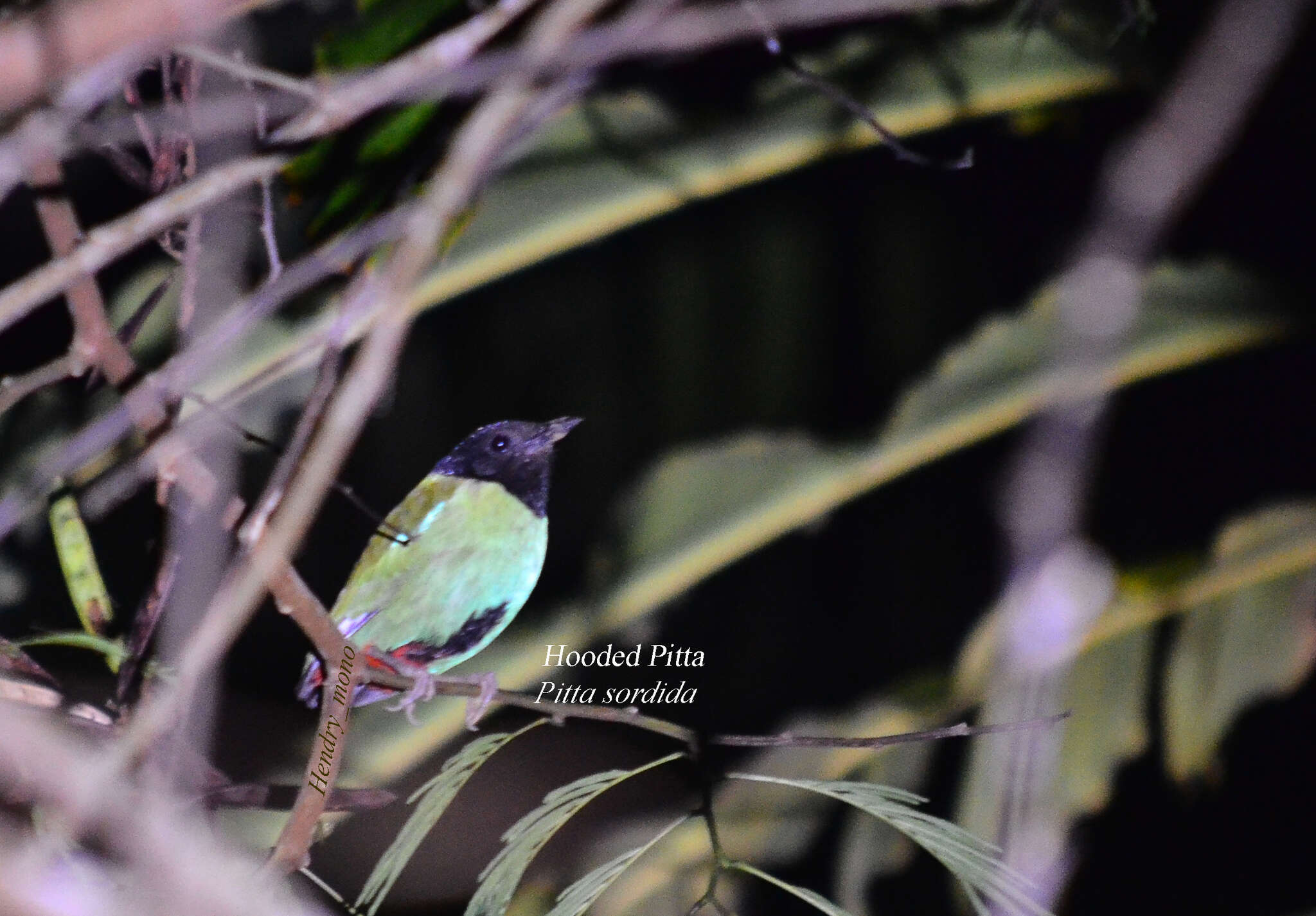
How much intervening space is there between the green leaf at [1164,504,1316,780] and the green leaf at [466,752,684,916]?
61 cm

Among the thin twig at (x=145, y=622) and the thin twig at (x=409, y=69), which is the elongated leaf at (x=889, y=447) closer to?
the thin twig at (x=145, y=622)

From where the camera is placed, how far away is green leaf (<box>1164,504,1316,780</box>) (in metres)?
1.01

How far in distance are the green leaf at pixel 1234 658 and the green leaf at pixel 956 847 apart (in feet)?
1.38

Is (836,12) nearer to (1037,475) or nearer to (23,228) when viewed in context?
(1037,475)

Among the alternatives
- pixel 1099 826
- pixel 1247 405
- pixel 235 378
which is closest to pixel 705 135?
pixel 235 378

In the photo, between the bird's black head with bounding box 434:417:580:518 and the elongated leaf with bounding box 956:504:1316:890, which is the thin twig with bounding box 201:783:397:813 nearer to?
the bird's black head with bounding box 434:417:580:518

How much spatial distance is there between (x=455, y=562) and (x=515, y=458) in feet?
0.33

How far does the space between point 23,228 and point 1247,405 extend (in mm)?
1184

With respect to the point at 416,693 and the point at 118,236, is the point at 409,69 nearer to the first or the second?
the point at 118,236

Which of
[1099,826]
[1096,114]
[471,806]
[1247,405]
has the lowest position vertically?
[471,806]

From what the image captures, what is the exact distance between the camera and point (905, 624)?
37.3 inches

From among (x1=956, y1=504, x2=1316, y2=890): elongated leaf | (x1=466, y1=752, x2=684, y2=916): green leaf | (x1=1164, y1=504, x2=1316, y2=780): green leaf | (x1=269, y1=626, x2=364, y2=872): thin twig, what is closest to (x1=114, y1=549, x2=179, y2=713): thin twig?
(x1=269, y1=626, x2=364, y2=872): thin twig

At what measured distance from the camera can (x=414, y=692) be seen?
734mm

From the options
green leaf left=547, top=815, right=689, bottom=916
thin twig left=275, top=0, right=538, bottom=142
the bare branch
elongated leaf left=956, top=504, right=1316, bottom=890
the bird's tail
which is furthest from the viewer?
elongated leaf left=956, top=504, right=1316, bottom=890
